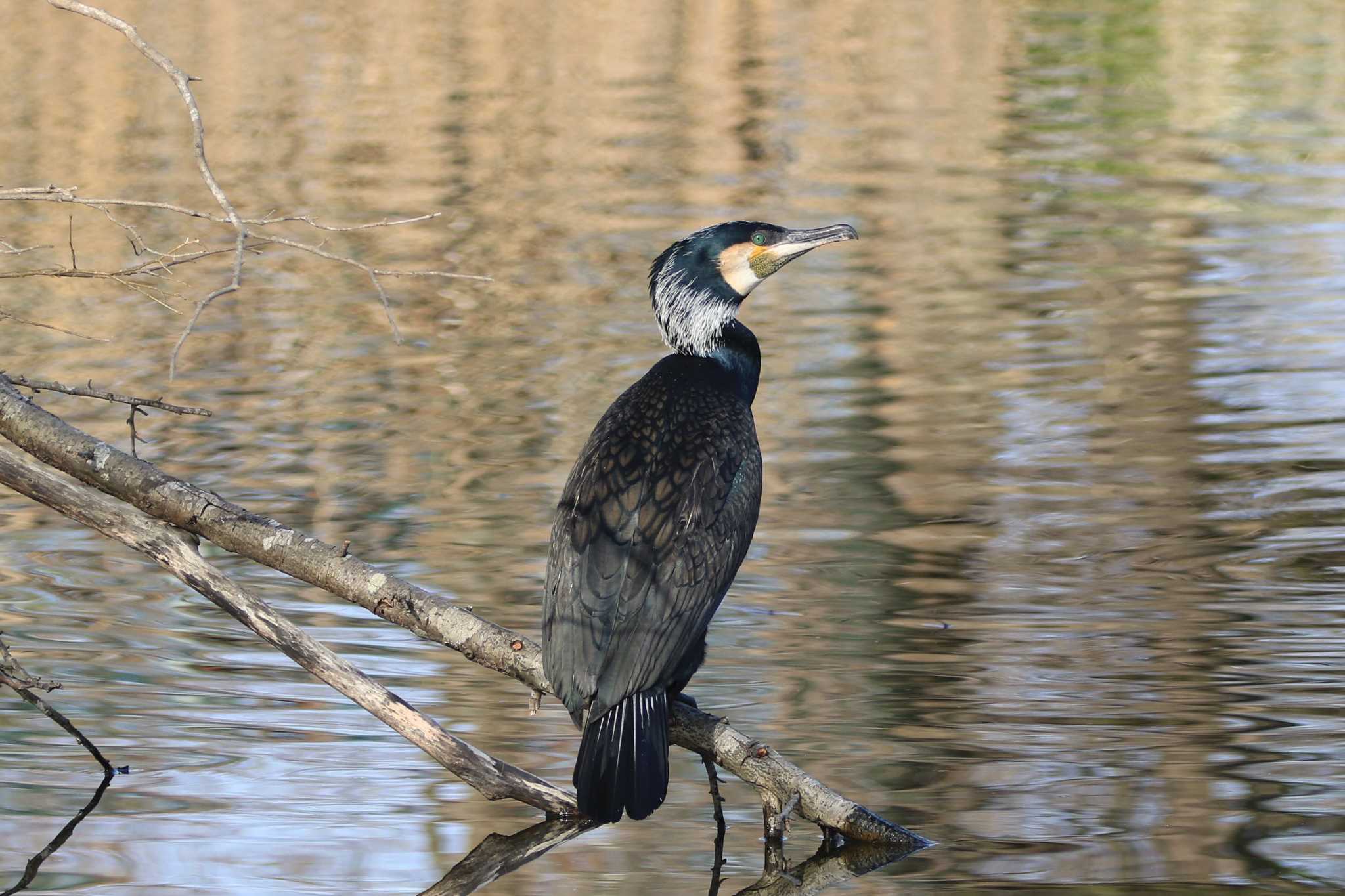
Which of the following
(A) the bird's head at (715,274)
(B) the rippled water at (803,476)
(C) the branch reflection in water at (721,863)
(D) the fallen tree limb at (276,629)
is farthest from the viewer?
(A) the bird's head at (715,274)

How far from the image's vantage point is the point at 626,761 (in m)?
3.62

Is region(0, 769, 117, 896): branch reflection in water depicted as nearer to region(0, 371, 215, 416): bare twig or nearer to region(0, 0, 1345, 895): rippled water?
region(0, 0, 1345, 895): rippled water

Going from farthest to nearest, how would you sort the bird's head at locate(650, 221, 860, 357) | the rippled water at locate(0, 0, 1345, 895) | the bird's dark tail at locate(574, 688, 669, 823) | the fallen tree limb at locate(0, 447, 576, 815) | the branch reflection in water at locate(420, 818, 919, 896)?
the bird's head at locate(650, 221, 860, 357), the rippled water at locate(0, 0, 1345, 895), the fallen tree limb at locate(0, 447, 576, 815), the branch reflection in water at locate(420, 818, 919, 896), the bird's dark tail at locate(574, 688, 669, 823)

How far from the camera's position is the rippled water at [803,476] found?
4035mm

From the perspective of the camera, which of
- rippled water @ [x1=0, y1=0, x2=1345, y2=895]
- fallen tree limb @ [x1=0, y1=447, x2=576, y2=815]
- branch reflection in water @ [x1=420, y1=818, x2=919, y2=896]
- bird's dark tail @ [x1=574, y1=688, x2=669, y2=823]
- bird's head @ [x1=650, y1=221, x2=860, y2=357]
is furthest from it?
bird's head @ [x1=650, y1=221, x2=860, y2=357]

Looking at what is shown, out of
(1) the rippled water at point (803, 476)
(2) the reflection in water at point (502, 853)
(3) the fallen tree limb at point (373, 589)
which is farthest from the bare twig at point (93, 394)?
(2) the reflection in water at point (502, 853)

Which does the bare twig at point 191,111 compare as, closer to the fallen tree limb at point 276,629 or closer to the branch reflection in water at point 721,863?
the fallen tree limb at point 276,629

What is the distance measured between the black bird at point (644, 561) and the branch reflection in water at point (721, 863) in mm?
296

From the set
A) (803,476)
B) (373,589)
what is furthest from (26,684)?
(803,476)

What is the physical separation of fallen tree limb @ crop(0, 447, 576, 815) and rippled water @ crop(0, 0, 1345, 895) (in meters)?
0.16

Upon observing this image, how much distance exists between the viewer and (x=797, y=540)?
247 inches

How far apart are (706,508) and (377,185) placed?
1023 centimetres

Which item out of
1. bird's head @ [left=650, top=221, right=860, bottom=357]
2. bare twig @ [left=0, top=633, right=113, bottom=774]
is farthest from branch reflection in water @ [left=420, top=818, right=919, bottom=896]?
bird's head @ [left=650, top=221, right=860, bottom=357]

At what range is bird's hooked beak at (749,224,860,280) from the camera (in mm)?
4598
